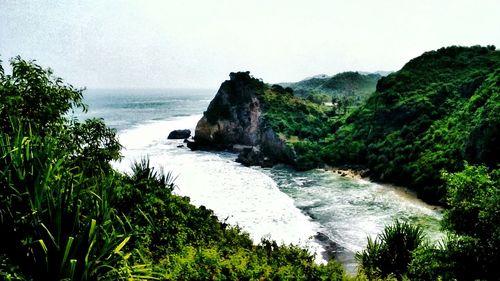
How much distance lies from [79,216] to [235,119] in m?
65.3

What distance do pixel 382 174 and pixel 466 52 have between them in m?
39.1

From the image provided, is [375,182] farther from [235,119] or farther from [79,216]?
[79,216]

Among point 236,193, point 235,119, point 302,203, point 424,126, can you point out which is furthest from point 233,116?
point 302,203

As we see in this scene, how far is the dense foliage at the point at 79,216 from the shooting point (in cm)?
559

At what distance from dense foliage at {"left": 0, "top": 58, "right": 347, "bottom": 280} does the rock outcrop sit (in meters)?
51.2

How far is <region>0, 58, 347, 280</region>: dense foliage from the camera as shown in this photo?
5586 millimetres

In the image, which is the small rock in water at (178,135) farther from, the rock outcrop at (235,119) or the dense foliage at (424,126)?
the dense foliage at (424,126)

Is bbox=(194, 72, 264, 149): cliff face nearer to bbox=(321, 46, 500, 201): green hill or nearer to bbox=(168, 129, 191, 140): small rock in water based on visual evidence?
bbox=(168, 129, 191, 140): small rock in water

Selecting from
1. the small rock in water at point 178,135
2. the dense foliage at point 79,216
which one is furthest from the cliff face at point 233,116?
the dense foliage at point 79,216

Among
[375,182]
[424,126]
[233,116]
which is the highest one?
[424,126]

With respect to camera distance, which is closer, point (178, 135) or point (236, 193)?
point (236, 193)

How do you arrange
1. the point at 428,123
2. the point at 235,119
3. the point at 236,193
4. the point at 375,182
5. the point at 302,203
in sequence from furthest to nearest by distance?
the point at 235,119 < the point at 428,123 < the point at 375,182 < the point at 236,193 < the point at 302,203

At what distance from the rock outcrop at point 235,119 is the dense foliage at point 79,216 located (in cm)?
5116

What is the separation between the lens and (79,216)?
6.03 metres
